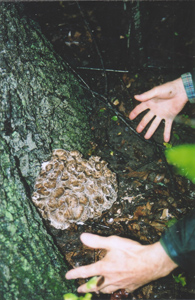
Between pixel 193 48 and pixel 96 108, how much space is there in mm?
4390

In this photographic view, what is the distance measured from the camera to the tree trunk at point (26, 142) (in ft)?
8.98

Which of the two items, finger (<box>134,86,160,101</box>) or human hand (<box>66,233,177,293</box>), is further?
finger (<box>134,86,160,101</box>)

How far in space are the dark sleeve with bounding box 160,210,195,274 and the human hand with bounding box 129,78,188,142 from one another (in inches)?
99.3

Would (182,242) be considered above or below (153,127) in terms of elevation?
below

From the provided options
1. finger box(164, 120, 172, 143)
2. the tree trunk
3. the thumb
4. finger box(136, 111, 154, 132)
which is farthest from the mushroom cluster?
finger box(164, 120, 172, 143)

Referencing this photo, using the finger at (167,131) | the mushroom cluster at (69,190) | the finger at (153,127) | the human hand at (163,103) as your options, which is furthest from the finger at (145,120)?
the mushroom cluster at (69,190)

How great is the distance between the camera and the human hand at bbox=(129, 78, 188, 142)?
13.1 feet

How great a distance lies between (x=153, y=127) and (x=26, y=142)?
9.19 feet

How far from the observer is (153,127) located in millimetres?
4590

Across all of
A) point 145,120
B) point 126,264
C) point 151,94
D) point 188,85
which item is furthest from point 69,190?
point 188,85

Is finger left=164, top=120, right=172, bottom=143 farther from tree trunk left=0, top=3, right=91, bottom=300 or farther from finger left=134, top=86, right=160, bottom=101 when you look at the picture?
tree trunk left=0, top=3, right=91, bottom=300

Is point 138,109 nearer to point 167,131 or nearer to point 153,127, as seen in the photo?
point 153,127

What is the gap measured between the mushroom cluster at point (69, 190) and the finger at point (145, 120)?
1530mm

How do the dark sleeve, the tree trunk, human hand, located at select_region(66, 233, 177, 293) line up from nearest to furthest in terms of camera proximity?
1. the dark sleeve
2. human hand, located at select_region(66, 233, 177, 293)
3. the tree trunk
